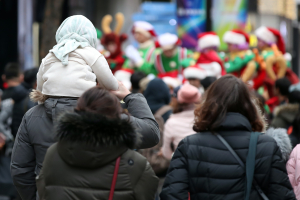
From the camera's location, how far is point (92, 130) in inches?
90.5

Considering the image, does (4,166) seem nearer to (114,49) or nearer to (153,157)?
(153,157)

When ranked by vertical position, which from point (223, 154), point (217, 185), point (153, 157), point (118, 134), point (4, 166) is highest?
point (118, 134)

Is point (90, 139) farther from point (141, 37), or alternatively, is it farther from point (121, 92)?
point (141, 37)

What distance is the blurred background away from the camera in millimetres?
11672

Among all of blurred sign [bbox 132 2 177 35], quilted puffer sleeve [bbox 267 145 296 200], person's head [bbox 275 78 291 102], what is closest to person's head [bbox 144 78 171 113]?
person's head [bbox 275 78 291 102]

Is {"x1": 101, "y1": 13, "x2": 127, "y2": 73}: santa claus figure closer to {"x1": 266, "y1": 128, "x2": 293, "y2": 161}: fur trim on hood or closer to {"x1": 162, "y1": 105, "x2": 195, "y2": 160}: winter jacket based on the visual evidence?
{"x1": 162, "y1": 105, "x2": 195, "y2": 160}: winter jacket

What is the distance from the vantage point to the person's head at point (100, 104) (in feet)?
7.75

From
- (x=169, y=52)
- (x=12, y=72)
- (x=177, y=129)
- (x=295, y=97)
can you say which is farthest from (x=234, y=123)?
(x=169, y=52)

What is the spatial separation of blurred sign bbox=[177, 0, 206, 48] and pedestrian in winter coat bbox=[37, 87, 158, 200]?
9566mm

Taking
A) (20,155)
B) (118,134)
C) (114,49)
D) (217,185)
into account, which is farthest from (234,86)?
(114,49)

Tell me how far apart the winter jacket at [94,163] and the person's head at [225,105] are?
0.62m

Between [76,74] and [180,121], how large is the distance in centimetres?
209

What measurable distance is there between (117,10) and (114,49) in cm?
725

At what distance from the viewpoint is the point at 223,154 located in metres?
2.69
